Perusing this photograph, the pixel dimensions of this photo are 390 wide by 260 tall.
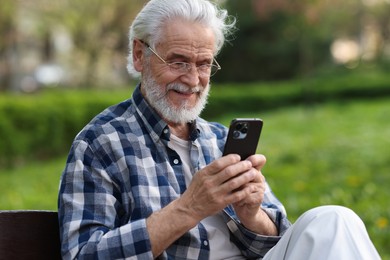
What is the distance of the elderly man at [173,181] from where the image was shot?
2.27 metres

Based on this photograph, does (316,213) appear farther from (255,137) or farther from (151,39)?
(151,39)

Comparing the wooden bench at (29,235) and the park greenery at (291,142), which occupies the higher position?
the wooden bench at (29,235)

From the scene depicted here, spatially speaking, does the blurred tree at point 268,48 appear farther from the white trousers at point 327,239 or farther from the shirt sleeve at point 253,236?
the white trousers at point 327,239

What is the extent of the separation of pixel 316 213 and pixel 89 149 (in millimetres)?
744

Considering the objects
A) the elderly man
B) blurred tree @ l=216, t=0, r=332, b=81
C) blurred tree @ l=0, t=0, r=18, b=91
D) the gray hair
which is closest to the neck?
the elderly man

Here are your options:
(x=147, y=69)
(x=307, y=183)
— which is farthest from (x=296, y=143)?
(x=147, y=69)

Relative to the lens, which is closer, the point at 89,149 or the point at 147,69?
the point at 89,149

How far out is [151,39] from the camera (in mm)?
2633

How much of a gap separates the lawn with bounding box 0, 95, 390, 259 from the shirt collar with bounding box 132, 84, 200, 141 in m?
2.44

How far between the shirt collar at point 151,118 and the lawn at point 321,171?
244cm

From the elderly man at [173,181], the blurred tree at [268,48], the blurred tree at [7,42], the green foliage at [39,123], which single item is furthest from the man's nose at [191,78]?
the blurred tree at [268,48]

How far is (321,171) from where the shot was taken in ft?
25.2

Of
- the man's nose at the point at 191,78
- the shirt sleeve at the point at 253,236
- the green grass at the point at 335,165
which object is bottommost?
the green grass at the point at 335,165

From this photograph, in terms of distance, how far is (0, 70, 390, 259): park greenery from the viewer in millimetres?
6488
